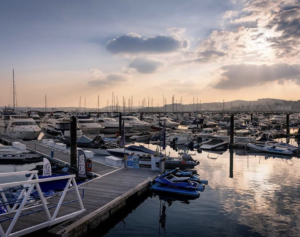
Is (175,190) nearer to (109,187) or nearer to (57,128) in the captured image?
(109,187)

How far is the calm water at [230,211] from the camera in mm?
→ 12406

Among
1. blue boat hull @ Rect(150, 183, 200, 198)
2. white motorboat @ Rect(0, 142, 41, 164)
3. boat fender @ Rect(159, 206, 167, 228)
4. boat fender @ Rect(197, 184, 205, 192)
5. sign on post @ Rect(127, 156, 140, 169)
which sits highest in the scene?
sign on post @ Rect(127, 156, 140, 169)

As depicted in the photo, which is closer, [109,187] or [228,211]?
[228,211]

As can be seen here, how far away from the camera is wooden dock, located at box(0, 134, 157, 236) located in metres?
10.1

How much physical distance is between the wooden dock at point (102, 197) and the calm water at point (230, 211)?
900 millimetres

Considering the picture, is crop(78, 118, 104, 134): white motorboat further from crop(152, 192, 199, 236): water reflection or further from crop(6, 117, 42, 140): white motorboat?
crop(152, 192, 199, 236): water reflection

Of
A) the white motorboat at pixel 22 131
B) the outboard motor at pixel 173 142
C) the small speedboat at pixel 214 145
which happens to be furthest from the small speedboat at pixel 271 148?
the white motorboat at pixel 22 131

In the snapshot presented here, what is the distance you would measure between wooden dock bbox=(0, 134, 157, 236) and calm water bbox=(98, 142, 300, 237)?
0.90m

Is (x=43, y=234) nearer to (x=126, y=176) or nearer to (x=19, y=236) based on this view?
(x=19, y=236)

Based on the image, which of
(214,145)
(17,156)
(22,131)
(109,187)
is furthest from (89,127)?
(109,187)

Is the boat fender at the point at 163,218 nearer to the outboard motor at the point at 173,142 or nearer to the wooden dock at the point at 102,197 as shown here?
the wooden dock at the point at 102,197

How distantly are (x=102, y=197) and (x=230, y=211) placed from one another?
22.4ft

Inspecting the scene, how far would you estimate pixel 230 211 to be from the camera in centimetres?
1462

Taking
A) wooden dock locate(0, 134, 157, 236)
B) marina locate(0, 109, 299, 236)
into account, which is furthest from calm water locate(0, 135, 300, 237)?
wooden dock locate(0, 134, 157, 236)
